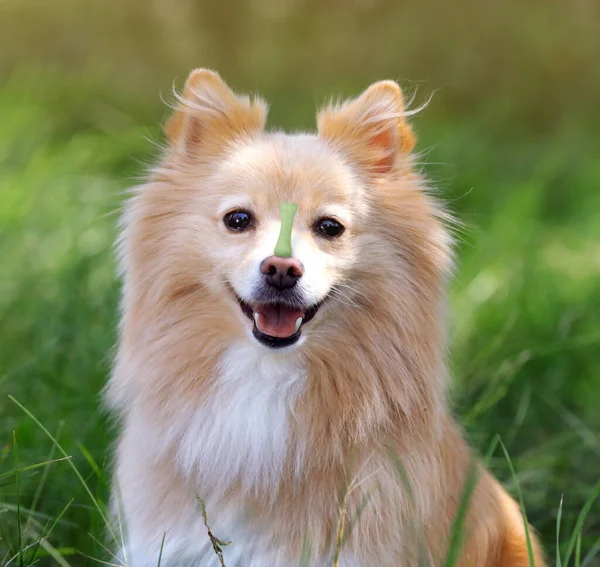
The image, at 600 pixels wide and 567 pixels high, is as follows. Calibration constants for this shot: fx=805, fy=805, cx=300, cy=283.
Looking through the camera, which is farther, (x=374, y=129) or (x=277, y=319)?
(x=374, y=129)

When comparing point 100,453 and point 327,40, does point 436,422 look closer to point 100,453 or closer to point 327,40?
point 100,453

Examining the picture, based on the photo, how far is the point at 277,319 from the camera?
2.78 meters

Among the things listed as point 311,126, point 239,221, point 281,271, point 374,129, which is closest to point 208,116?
point 239,221

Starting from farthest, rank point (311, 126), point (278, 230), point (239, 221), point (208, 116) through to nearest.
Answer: point (311, 126) → point (208, 116) → point (239, 221) → point (278, 230)

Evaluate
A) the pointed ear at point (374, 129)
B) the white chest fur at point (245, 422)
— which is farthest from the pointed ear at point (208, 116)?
the white chest fur at point (245, 422)

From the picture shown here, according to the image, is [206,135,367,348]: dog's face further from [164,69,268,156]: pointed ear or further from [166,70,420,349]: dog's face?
[164,69,268,156]: pointed ear

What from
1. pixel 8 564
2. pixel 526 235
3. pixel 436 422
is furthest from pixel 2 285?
pixel 526 235

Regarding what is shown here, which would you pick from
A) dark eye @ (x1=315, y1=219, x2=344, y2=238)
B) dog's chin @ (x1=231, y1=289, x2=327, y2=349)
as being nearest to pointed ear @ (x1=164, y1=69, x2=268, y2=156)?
dark eye @ (x1=315, y1=219, x2=344, y2=238)

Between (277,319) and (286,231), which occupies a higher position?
(286,231)

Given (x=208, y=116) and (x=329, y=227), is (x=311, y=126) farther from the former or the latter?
(x=329, y=227)

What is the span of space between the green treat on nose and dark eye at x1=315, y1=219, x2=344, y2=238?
6.9 inches

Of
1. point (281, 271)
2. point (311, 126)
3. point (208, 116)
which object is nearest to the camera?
point (281, 271)

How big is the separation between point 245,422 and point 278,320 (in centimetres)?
37

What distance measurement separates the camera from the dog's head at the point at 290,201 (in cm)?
274
